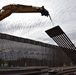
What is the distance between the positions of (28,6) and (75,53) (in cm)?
667

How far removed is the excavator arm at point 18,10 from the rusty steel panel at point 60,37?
3.07m

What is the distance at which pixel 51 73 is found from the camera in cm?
817

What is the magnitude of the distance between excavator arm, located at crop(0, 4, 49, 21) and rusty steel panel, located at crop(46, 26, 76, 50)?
3071mm

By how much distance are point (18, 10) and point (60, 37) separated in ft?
17.4

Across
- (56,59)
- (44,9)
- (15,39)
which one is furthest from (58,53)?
(44,9)

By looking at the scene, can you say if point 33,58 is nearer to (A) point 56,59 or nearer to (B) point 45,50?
(B) point 45,50

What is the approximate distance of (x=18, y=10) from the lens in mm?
9906

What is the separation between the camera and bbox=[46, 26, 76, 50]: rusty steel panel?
43.1 ft

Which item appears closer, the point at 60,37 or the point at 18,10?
the point at 18,10

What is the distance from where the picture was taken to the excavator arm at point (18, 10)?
31.8 feet

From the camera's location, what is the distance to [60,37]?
14086 mm

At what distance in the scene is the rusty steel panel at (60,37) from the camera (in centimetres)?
1314

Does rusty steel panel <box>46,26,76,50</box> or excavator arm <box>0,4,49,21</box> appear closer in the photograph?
excavator arm <box>0,4,49,21</box>

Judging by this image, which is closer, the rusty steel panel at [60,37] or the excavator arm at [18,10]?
the excavator arm at [18,10]
